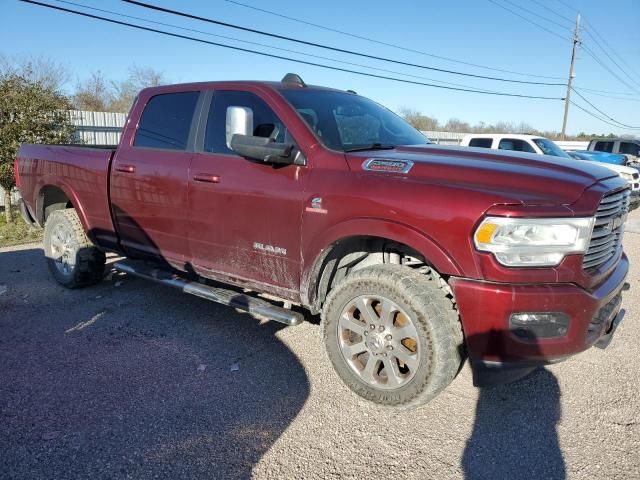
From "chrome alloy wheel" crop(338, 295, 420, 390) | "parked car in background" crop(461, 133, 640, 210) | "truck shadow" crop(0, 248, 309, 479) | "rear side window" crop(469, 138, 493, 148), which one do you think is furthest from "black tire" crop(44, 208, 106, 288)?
"rear side window" crop(469, 138, 493, 148)

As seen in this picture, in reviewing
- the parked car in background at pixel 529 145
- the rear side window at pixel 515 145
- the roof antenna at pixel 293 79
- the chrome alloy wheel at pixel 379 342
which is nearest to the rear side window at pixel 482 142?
the parked car in background at pixel 529 145

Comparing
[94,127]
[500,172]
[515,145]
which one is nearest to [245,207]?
[500,172]

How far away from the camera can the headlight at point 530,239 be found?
8.22 feet

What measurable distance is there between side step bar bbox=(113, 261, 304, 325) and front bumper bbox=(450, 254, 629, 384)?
124 centimetres

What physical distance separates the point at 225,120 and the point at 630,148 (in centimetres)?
2015

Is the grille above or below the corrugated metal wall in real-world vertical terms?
below

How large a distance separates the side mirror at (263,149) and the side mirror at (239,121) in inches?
1.8

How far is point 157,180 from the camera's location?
416 cm

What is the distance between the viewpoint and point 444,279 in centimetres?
288

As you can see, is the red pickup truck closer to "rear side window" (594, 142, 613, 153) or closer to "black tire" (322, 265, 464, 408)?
"black tire" (322, 265, 464, 408)

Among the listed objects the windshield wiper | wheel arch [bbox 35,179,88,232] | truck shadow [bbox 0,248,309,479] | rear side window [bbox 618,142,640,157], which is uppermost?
rear side window [bbox 618,142,640,157]

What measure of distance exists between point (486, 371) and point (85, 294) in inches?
168

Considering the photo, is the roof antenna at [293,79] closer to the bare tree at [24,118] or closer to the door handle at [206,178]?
the door handle at [206,178]

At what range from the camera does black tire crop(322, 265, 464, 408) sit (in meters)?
2.78
